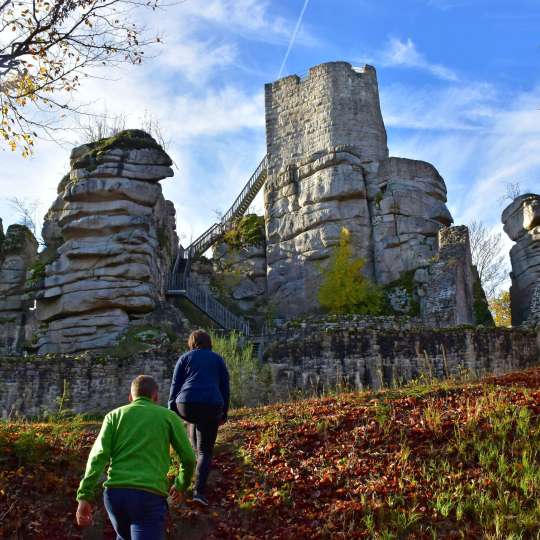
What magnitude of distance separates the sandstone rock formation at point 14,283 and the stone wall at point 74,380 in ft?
28.1

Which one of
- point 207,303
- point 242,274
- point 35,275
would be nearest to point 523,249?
point 207,303

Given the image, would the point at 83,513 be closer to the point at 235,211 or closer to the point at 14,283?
the point at 14,283

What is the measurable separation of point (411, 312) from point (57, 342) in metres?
13.2

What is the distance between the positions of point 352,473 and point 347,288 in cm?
2188

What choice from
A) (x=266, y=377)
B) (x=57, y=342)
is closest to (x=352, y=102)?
(x=57, y=342)

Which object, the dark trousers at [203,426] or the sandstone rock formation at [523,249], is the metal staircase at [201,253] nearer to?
the sandstone rock formation at [523,249]

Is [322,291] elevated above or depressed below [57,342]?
above

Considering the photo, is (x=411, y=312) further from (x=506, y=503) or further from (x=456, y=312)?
(x=506, y=503)

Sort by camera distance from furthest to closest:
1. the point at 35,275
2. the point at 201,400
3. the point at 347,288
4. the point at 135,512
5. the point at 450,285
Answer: the point at 347,288, the point at 35,275, the point at 450,285, the point at 201,400, the point at 135,512

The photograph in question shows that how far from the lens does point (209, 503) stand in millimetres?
7875

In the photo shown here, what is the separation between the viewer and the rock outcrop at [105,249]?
24.9 meters

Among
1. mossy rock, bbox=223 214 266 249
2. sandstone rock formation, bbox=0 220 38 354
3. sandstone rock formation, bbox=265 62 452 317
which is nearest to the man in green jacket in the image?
sandstone rock formation, bbox=0 220 38 354

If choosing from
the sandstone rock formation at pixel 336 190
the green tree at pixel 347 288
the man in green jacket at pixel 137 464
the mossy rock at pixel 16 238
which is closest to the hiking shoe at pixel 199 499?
the man in green jacket at pixel 137 464

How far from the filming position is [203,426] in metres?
7.68
